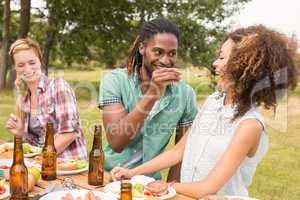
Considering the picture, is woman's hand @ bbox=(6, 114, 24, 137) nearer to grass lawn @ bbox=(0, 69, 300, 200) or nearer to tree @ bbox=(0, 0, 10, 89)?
grass lawn @ bbox=(0, 69, 300, 200)

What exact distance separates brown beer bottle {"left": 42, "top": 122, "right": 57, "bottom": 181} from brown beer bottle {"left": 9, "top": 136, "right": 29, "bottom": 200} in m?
0.26

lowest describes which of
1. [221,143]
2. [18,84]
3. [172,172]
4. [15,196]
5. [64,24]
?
[172,172]

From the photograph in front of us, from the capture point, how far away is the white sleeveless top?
217 cm

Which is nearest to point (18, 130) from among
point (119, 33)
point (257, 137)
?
point (257, 137)

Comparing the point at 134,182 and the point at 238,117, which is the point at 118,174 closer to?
the point at 134,182

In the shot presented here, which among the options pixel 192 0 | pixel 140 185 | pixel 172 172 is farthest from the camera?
pixel 192 0

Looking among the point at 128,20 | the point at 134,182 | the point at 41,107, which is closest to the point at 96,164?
the point at 134,182

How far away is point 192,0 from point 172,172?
1406 centimetres

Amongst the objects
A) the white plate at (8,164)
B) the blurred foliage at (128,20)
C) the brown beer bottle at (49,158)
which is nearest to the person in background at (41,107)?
the white plate at (8,164)

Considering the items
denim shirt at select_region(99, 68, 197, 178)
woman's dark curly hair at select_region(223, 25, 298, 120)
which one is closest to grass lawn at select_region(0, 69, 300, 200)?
denim shirt at select_region(99, 68, 197, 178)

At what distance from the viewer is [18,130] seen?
299cm

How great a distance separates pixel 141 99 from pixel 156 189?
37.0 inches

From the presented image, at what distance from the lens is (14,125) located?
2.95 meters

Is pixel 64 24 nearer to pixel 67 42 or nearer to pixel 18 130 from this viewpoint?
pixel 67 42
